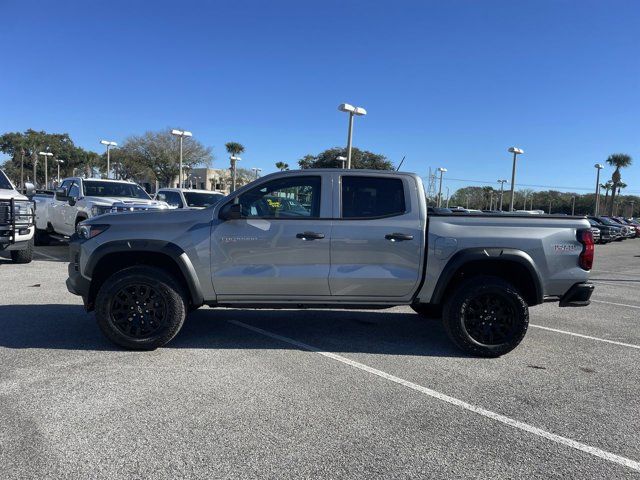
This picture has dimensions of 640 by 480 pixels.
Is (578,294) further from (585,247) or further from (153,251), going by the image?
(153,251)

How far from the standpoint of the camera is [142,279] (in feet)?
16.7

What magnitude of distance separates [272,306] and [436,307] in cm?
246

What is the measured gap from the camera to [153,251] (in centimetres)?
516

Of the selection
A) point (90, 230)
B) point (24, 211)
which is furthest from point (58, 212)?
point (90, 230)

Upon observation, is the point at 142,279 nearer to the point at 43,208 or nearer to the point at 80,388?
the point at 80,388

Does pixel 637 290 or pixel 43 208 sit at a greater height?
pixel 43 208

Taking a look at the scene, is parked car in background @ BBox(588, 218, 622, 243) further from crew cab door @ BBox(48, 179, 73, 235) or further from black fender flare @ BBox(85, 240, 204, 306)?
black fender flare @ BBox(85, 240, 204, 306)

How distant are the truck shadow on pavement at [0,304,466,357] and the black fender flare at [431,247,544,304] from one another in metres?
0.91

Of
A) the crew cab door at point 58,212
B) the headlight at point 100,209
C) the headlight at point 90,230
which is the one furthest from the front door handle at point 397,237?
the crew cab door at point 58,212

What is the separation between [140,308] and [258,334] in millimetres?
1431

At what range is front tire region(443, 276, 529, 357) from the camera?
5.22 metres

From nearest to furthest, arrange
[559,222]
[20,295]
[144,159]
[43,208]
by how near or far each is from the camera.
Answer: [559,222] < [20,295] < [43,208] < [144,159]

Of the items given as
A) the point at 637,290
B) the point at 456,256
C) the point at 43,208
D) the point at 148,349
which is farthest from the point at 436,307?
the point at 43,208

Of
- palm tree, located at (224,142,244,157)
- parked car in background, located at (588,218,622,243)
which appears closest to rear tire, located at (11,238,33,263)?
parked car in background, located at (588,218,622,243)
